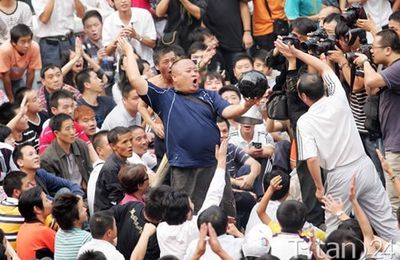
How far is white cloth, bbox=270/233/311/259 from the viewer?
9445 millimetres

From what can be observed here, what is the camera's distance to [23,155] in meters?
12.3

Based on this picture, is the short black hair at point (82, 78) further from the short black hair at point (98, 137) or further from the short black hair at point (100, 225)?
the short black hair at point (100, 225)

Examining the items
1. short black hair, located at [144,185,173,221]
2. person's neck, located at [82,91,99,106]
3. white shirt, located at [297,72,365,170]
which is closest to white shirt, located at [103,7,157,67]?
person's neck, located at [82,91,99,106]

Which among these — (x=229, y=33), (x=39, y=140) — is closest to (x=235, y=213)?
(x=39, y=140)

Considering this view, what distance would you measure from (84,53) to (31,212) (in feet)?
16.6

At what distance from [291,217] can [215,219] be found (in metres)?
0.59

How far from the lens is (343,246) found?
9.08 meters

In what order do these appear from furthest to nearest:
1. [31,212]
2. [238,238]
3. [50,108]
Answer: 1. [50,108]
2. [31,212]
3. [238,238]

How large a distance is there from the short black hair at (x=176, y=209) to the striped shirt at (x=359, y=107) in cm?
309

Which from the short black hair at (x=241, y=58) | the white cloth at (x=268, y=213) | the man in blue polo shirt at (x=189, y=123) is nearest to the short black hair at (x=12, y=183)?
the man in blue polo shirt at (x=189, y=123)

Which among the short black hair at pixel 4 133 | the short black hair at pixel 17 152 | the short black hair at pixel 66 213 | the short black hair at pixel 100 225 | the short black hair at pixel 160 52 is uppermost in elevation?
the short black hair at pixel 100 225

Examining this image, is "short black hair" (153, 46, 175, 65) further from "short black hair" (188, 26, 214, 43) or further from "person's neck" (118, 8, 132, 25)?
"person's neck" (118, 8, 132, 25)

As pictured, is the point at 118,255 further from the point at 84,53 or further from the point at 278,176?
the point at 84,53

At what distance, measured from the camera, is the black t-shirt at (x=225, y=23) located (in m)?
15.9
